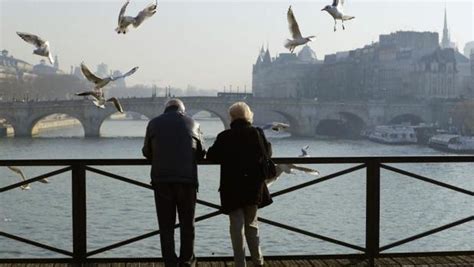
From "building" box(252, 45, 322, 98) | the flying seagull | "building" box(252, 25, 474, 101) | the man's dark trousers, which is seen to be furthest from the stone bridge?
the man's dark trousers

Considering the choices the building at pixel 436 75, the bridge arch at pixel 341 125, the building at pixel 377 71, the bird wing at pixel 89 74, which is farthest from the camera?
the building at pixel 377 71

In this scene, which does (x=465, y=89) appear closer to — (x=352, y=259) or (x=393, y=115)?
(x=393, y=115)

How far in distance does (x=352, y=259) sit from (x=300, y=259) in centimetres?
34

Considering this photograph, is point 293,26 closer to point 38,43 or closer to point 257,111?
point 38,43

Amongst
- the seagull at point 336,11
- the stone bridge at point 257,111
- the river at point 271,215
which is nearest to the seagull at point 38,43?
the seagull at point 336,11

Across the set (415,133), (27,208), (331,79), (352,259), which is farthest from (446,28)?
(352,259)

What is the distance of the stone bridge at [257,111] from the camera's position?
48062 millimetres

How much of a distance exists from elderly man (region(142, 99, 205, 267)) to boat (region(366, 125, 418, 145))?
132 ft

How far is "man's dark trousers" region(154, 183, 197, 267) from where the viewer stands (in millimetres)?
4070

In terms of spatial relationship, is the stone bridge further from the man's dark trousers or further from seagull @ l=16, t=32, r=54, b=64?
the man's dark trousers

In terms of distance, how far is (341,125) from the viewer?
55.8m

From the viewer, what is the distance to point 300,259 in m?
4.90

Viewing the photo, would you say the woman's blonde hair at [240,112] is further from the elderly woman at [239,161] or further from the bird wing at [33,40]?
the bird wing at [33,40]

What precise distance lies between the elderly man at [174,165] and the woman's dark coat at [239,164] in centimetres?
14
